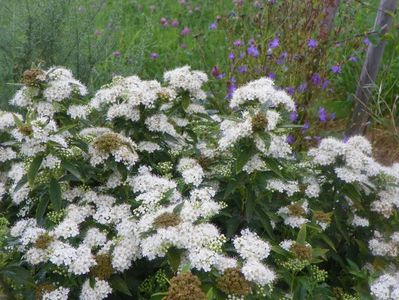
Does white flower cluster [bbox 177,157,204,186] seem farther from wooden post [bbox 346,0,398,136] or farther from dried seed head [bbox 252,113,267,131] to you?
wooden post [bbox 346,0,398,136]

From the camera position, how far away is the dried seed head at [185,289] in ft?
4.99

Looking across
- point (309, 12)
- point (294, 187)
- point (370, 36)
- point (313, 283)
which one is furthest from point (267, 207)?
point (309, 12)

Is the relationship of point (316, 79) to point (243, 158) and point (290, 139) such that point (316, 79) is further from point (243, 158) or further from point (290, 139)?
point (243, 158)

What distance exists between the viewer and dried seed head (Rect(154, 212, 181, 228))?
1.74 meters

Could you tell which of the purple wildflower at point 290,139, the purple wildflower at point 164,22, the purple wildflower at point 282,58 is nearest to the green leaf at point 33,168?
the purple wildflower at point 290,139

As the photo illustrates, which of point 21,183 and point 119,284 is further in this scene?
point 21,183

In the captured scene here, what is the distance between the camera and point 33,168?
1.96 m

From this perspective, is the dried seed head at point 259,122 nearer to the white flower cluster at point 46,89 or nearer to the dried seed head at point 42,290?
the white flower cluster at point 46,89

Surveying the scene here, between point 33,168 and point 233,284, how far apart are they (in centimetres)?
82

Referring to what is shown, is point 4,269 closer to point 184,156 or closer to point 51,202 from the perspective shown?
point 51,202

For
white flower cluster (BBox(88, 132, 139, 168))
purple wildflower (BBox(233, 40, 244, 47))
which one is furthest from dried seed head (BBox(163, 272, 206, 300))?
purple wildflower (BBox(233, 40, 244, 47))

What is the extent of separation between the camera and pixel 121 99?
2.36 metres

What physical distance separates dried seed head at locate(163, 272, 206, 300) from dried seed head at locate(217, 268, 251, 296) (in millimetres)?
152

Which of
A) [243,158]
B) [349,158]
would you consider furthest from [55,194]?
[349,158]
